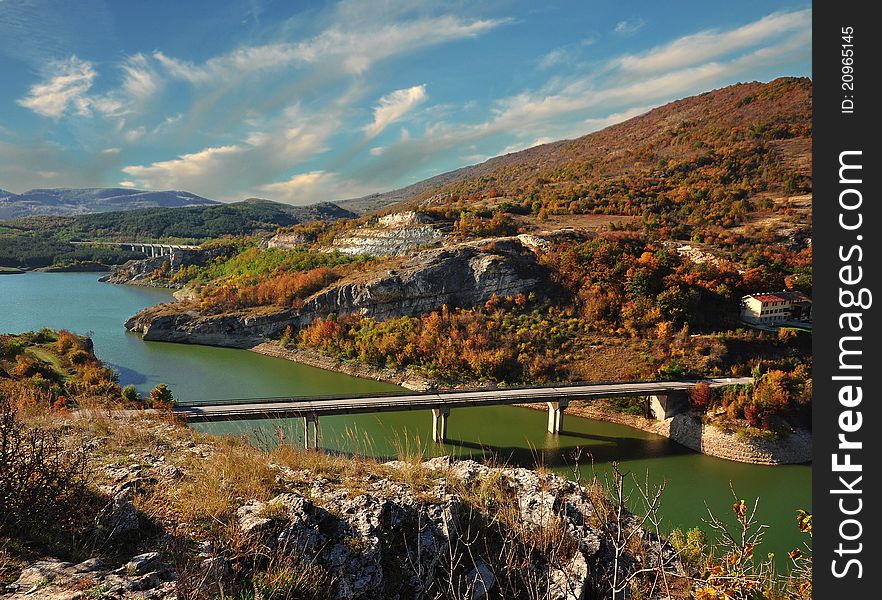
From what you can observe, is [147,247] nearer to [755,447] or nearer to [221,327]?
[221,327]

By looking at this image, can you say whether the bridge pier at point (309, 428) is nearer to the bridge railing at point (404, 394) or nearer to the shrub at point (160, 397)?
the bridge railing at point (404, 394)

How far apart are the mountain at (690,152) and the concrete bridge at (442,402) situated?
3592cm

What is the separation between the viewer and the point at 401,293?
43688mm

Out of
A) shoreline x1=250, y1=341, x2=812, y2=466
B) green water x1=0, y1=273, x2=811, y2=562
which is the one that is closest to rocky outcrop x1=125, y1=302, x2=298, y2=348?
green water x1=0, y1=273, x2=811, y2=562

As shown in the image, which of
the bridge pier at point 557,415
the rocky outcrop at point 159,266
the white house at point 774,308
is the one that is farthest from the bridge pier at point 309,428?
the rocky outcrop at point 159,266

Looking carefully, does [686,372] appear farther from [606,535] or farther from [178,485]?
[178,485]

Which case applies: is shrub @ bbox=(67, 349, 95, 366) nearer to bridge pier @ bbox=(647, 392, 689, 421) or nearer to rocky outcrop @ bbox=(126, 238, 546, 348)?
rocky outcrop @ bbox=(126, 238, 546, 348)

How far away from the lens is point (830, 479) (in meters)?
3.86

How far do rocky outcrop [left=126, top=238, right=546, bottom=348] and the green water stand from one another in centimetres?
233

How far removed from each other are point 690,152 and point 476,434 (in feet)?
216

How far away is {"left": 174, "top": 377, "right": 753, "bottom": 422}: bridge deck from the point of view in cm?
2172

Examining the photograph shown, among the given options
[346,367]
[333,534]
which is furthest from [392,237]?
[333,534]

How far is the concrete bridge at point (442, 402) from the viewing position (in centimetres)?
2181

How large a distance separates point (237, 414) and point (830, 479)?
865 inches
